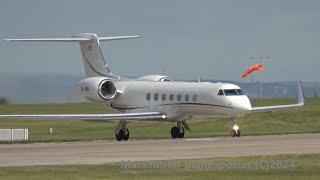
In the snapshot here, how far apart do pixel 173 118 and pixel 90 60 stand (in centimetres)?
885

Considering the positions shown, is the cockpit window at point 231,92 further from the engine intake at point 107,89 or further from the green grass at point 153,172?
the green grass at point 153,172

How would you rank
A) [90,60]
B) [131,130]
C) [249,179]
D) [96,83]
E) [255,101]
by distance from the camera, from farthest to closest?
[255,101] < [131,130] < [90,60] < [96,83] < [249,179]

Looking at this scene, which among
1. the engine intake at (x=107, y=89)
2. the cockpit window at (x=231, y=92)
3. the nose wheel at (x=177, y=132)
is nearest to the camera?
the cockpit window at (x=231, y=92)

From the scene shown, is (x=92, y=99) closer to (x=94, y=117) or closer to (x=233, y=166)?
(x=94, y=117)

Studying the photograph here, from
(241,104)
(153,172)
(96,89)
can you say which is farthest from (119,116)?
(153,172)

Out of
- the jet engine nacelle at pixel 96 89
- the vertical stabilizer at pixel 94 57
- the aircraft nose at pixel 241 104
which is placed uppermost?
the vertical stabilizer at pixel 94 57

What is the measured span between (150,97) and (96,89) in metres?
3.27

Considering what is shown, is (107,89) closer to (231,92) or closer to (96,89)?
(96,89)

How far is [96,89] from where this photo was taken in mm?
56500

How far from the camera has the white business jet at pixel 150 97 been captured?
175ft

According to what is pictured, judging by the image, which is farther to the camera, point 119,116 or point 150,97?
point 150,97

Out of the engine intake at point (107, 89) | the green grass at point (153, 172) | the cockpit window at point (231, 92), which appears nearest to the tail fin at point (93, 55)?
the engine intake at point (107, 89)

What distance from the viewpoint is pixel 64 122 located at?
78062 mm

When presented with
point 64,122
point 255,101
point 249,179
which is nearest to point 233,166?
point 249,179
